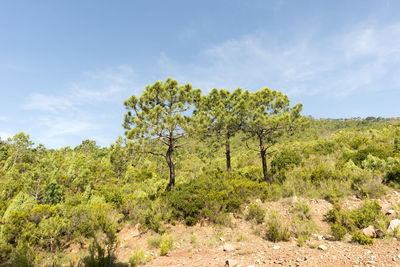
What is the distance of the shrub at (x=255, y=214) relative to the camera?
7109mm

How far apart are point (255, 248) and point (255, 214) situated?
2.18 metres

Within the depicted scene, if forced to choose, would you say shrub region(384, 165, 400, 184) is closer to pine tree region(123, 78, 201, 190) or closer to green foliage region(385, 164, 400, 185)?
green foliage region(385, 164, 400, 185)

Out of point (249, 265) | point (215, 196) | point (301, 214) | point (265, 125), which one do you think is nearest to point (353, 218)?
point (301, 214)

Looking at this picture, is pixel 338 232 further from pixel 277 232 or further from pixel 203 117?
pixel 203 117

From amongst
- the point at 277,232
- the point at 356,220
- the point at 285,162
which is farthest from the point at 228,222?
the point at 285,162

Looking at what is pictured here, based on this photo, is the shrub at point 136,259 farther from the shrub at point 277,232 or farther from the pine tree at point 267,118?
the pine tree at point 267,118

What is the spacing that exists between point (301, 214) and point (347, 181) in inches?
143

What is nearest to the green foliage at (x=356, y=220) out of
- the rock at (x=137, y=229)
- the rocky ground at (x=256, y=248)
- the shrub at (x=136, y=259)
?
the rocky ground at (x=256, y=248)

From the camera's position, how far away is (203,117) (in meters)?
10.3

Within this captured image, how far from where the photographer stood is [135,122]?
31.1 ft

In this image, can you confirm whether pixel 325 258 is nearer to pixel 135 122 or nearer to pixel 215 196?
pixel 215 196

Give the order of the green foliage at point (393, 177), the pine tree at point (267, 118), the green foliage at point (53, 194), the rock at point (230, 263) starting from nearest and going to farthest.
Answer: the rock at point (230, 263), the green foliage at point (393, 177), the pine tree at point (267, 118), the green foliage at point (53, 194)

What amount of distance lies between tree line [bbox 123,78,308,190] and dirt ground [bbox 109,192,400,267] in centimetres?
398

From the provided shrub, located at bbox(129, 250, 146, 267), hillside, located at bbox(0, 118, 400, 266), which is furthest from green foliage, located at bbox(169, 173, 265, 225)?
shrub, located at bbox(129, 250, 146, 267)
